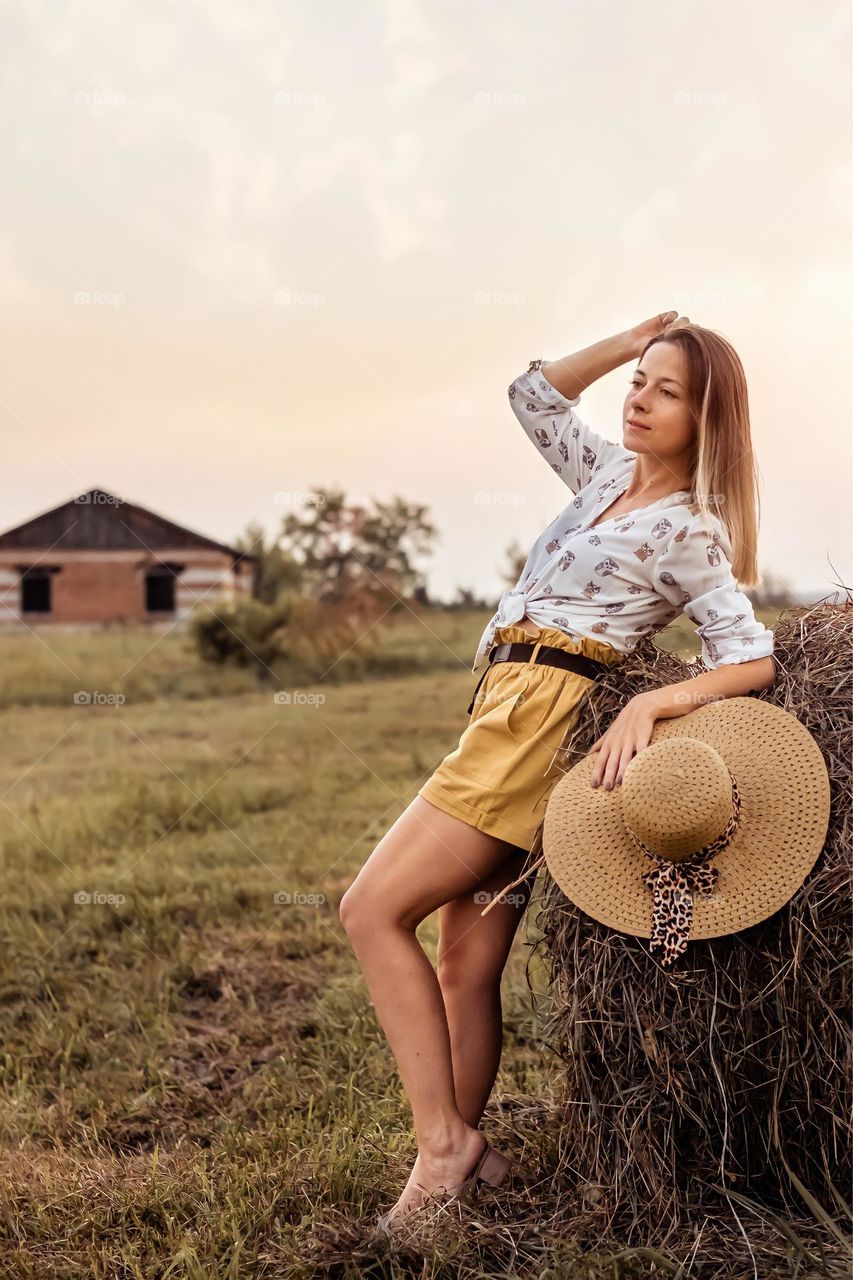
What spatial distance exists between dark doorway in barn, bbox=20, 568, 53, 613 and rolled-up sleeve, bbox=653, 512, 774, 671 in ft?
35.6

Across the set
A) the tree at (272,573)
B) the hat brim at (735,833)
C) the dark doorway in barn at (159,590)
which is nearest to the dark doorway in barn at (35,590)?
the dark doorway in barn at (159,590)

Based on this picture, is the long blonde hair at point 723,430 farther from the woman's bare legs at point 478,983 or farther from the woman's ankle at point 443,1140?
the woman's ankle at point 443,1140

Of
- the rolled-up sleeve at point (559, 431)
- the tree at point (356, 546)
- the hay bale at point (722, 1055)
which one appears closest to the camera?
the hay bale at point (722, 1055)

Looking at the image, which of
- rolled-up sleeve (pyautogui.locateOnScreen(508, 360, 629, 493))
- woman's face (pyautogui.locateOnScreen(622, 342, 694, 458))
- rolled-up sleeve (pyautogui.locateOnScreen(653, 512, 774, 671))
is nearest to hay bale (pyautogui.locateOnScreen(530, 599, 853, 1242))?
rolled-up sleeve (pyautogui.locateOnScreen(653, 512, 774, 671))

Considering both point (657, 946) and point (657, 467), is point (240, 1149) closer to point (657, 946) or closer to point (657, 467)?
point (657, 946)

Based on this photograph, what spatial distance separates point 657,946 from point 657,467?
104 centimetres

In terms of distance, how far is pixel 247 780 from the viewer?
7.01m

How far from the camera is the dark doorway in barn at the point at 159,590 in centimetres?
1236

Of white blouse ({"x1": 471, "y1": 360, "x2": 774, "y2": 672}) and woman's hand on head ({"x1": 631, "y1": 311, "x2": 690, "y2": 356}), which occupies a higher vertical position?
woman's hand on head ({"x1": 631, "y1": 311, "x2": 690, "y2": 356})

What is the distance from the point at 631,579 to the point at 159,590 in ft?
34.3

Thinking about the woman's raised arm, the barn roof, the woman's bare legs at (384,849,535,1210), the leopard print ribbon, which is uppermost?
the barn roof

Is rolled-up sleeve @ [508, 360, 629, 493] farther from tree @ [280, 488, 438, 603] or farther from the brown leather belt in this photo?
tree @ [280, 488, 438, 603]

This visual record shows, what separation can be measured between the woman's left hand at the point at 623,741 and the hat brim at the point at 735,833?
0.03m

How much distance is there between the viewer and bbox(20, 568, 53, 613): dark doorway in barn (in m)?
12.5
